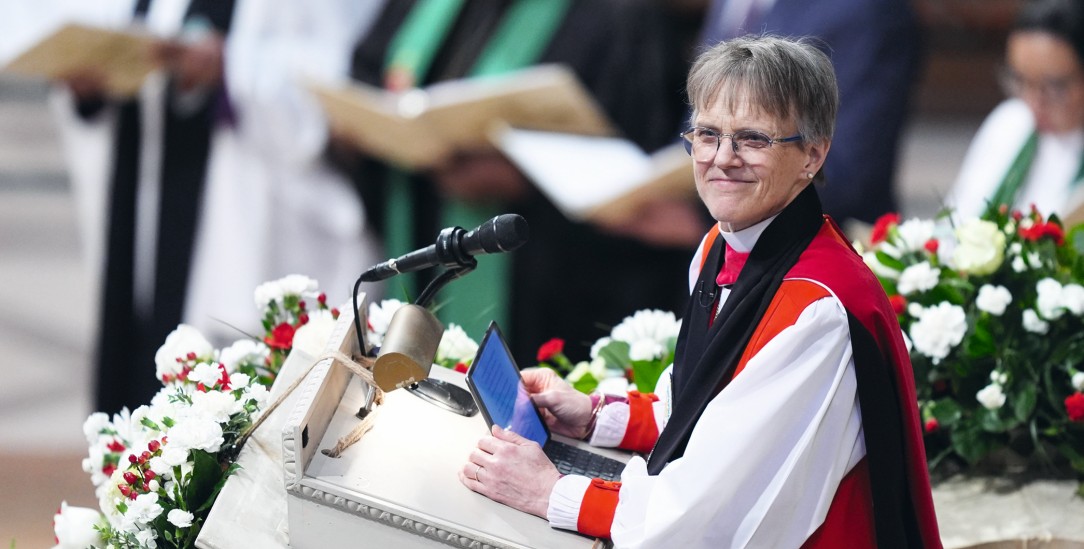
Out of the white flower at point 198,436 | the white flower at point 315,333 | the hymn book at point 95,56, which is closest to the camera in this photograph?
the white flower at point 198,436

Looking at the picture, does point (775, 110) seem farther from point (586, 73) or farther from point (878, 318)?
point (586, 73)

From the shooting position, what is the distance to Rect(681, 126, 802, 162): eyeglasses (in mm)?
1913

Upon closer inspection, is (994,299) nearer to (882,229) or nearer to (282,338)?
(882,229)

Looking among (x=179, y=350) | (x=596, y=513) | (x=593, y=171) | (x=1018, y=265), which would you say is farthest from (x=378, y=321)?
(x=593, y=171)

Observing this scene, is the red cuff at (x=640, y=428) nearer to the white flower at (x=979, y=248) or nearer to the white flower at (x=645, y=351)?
the white flower at (x=645, y=351)

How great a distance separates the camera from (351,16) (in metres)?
5.56

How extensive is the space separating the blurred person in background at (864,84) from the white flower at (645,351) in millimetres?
1788

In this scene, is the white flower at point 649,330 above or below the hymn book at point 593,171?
below

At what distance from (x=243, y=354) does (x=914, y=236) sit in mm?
1422

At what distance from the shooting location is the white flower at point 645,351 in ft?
9.11

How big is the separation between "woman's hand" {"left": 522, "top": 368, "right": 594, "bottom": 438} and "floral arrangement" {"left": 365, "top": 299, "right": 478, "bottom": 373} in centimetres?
29

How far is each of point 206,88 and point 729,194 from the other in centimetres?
391

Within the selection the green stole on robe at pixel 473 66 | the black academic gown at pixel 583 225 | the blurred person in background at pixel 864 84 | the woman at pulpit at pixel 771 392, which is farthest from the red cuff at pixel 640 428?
the green stole on robe at pixel 473 66

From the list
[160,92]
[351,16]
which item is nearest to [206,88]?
[160,92]
